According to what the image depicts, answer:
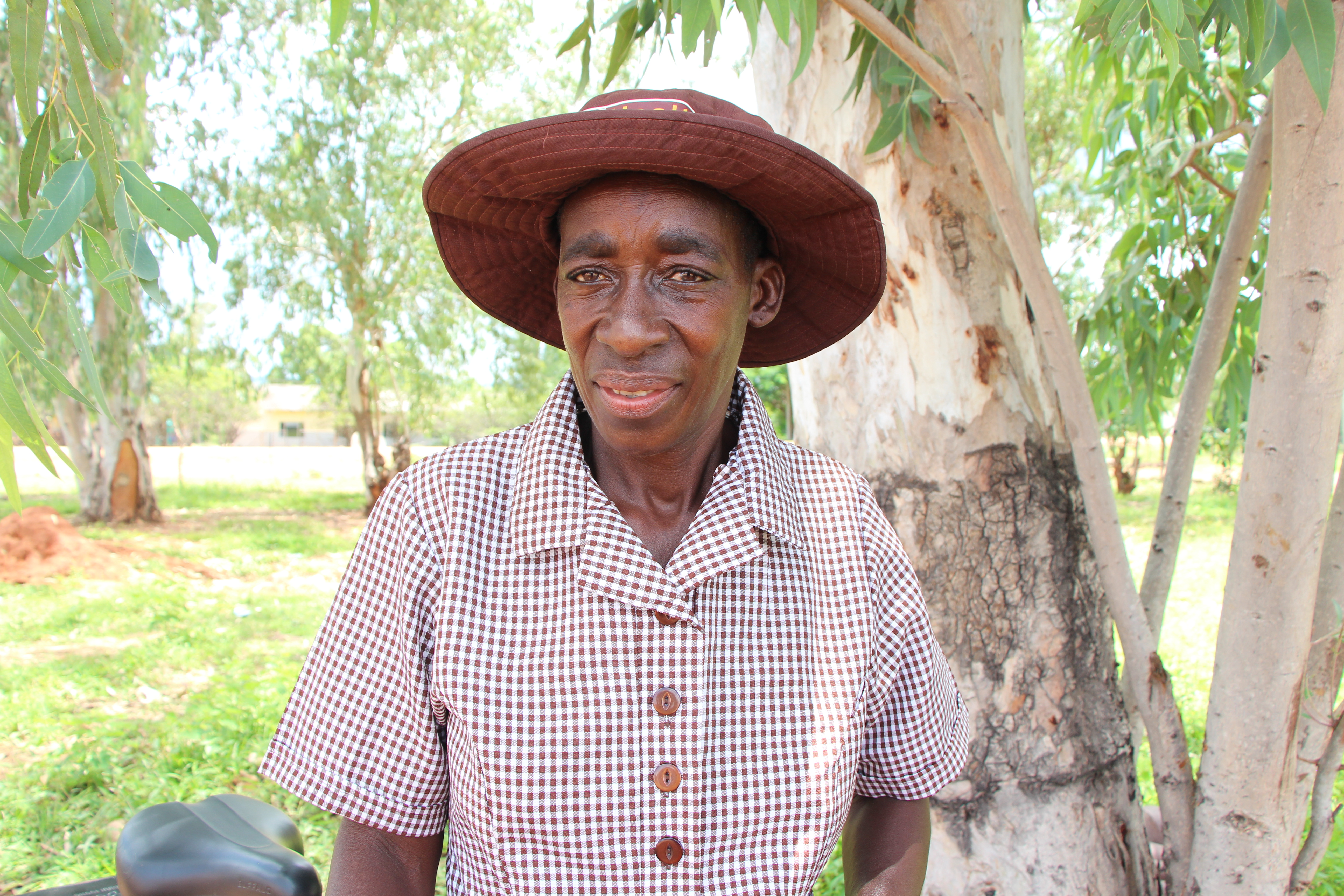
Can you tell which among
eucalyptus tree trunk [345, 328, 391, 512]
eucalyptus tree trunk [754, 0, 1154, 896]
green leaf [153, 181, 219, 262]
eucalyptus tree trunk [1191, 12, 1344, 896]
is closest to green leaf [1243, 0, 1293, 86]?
eucalyptus tree trunk [1191, 12, 1344, 896]

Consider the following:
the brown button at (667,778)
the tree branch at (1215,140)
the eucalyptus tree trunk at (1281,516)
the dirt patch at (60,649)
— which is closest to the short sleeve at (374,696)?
the brown button at (667,778)

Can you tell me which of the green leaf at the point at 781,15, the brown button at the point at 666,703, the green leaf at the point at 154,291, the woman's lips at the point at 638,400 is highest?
the green leaf at the point at 781,15

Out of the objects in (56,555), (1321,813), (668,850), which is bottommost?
(56,555)

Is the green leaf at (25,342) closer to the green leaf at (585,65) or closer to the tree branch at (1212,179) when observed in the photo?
the green leaf at (585,65)

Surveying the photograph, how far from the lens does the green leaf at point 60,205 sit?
1348mm

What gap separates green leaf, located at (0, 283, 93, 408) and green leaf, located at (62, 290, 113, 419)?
0.09m

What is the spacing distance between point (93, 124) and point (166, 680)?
4.82 meters

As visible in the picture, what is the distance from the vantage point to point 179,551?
9.80 metres

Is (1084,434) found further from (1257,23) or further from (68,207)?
(68,207)

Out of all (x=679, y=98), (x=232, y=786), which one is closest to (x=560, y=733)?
(x=679, y=98)

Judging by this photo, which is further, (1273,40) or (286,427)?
(286,427)

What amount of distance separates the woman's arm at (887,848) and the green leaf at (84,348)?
4.19 ft

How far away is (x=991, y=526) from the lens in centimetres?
211

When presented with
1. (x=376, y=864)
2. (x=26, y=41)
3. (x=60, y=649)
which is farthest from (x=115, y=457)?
(x=376, y=864)
